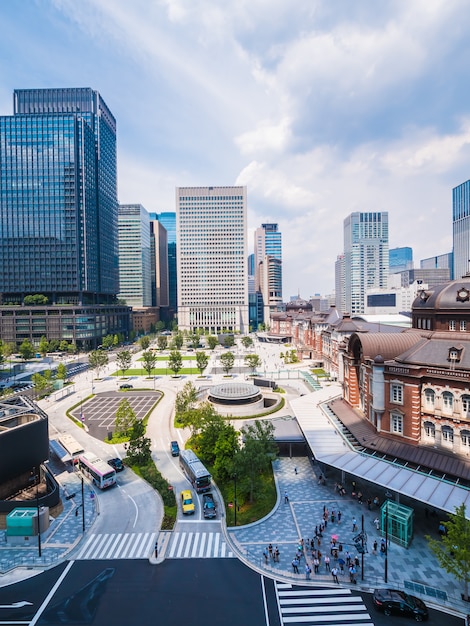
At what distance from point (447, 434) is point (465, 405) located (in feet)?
12.2

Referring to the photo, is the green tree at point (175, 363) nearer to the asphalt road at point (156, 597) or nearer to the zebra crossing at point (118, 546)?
the zebra crossing at point (118, 546)

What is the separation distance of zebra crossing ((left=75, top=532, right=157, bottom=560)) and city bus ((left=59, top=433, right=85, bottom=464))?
1799 cm

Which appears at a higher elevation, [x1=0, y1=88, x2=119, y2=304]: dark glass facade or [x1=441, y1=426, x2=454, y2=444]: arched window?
[x1=0, y1=88, x2=119, y2=304]: dark glass facade

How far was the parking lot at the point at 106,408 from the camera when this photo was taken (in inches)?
2366

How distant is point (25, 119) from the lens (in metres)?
139

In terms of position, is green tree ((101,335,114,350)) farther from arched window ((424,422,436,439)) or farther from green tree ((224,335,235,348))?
arched window ((424,422,436,439))

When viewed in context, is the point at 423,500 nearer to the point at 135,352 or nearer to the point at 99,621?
the point at 99,621

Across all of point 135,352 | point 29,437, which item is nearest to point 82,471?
point 29,437

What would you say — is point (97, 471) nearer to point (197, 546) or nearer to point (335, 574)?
point (197, 546)

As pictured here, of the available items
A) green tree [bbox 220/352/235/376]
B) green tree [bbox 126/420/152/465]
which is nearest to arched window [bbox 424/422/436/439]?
green tree [bbox 126/420/152/465]

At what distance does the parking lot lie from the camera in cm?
6009

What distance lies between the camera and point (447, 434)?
120 feet

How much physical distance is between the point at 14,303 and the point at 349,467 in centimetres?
15149

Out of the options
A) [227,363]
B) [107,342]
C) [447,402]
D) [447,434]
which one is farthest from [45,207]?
[447,434]
